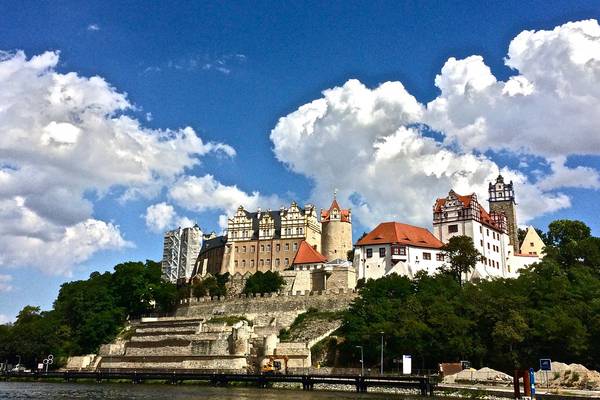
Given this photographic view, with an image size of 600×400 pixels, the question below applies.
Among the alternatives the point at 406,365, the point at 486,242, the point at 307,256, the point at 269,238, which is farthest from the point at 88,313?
the point at 486,242

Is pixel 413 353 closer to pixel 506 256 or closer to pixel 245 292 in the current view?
pixel 245 292

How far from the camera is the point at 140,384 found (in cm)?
5650

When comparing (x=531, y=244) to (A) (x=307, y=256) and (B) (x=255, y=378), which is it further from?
(B) (x=255, y=378)

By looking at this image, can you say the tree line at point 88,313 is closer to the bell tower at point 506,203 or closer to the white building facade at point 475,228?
the white building facade at point 475,228

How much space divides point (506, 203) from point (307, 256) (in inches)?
1211

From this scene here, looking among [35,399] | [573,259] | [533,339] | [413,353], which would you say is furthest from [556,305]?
[35,399]

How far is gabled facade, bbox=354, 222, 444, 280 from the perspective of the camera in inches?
3184

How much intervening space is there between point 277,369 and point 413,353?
37.8 ft

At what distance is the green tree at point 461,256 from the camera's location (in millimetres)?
76062

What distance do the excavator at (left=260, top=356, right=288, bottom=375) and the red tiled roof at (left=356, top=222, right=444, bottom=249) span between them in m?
27.8

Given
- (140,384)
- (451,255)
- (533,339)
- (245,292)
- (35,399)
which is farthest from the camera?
(245,292)

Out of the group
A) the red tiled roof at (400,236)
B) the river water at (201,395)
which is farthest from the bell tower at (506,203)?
the river water at (201,395)

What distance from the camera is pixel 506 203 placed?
9688 centimetres

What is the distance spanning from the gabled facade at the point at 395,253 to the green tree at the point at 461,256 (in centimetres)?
294
